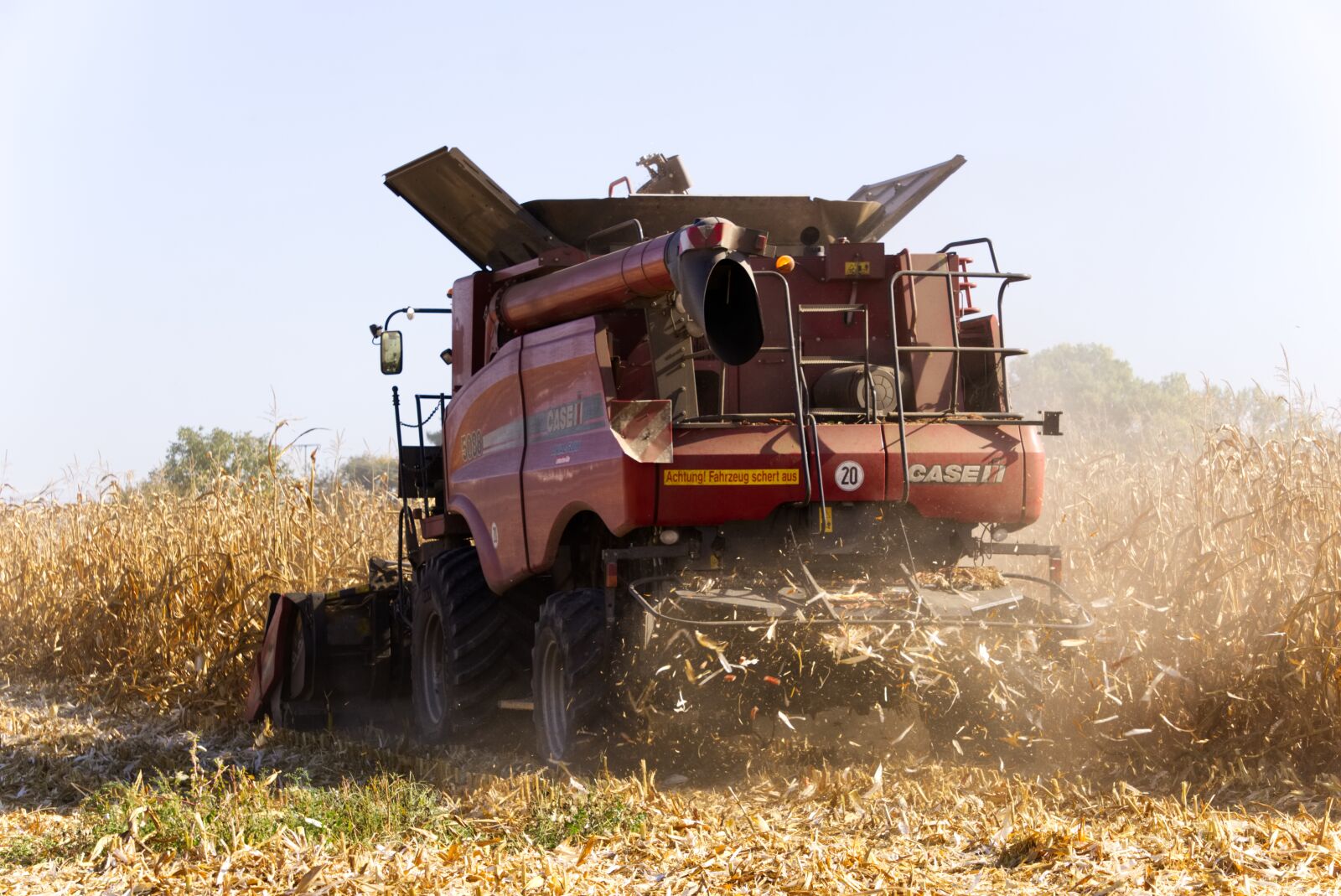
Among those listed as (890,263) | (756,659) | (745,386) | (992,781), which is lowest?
(992,781)

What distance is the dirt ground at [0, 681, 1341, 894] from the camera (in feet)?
14.6

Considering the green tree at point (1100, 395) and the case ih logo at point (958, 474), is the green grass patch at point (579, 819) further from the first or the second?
the green tree at point (1100, 395)

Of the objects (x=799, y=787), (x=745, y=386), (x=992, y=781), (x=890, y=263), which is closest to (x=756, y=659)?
(x=799, y=787)

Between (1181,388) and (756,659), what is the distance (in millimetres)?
35109

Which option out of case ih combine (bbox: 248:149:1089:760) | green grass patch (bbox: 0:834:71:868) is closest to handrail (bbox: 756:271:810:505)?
case ih combine (bbox: 248:149:1089:760)

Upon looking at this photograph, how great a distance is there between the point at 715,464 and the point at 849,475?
0.61m

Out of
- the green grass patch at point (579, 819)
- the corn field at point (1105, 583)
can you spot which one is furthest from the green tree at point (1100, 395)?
the green grass patch at point (579, 819)

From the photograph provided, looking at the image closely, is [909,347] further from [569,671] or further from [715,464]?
[569,671]

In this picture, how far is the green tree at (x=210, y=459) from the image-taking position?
11.5 m

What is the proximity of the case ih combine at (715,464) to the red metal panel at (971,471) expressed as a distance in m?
0.01

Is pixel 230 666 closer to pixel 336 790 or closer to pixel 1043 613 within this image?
pixel 336 790

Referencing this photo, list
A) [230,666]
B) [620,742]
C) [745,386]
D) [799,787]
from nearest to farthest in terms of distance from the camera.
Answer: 1. [799,787]
2. [620,742]
3. [745,386]
4. [230,666]

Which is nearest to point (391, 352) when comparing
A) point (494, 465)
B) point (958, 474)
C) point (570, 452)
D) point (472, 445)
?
point (472, 445)

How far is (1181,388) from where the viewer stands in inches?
1515
